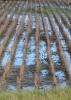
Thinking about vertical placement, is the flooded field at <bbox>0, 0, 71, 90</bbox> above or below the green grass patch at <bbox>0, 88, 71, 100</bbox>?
below

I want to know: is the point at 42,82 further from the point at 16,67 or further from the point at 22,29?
the point at 22,29

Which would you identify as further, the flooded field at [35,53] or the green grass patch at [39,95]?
the flooded field at [35,53]

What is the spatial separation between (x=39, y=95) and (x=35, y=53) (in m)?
3.28

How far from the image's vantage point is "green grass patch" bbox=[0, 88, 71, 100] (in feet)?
20.0

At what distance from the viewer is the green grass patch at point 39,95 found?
6095 millimetres

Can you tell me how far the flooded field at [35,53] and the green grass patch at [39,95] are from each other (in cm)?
49

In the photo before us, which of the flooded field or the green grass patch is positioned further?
the flooded field

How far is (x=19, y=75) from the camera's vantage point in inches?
305

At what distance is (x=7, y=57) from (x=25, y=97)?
118 inches

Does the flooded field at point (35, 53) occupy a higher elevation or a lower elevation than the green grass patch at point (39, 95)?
lower

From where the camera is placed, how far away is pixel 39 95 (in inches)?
247

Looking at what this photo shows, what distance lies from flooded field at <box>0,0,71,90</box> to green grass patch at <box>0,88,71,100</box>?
0.49 meters

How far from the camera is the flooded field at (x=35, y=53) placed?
744 cm

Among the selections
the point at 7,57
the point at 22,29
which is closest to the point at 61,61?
the point at 7,57
